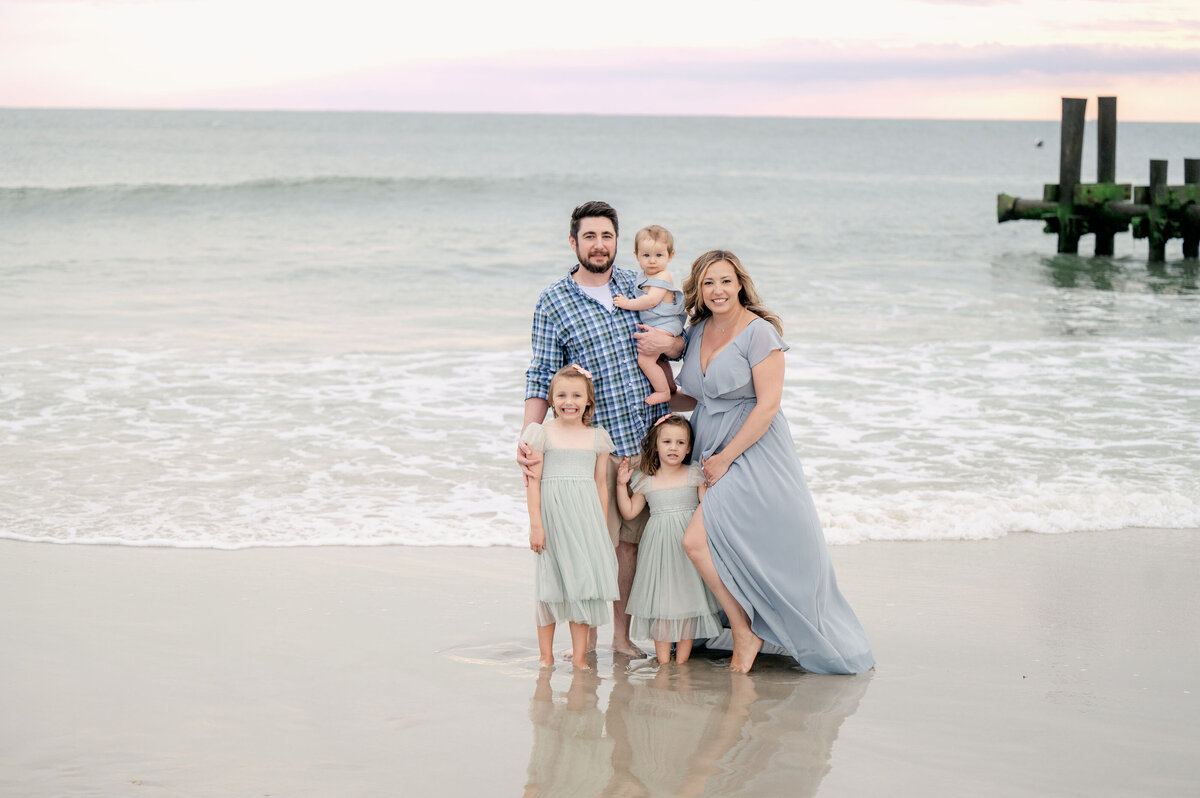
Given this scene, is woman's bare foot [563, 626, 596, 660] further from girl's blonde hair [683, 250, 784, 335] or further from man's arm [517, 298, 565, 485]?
girl's blonde hair [683, 250, 784, 335]

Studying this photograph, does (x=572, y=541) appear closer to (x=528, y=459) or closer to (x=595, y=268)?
(x=528, y=459)

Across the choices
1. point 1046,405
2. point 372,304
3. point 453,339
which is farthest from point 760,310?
point 372,304

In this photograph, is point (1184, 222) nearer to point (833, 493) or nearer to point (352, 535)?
point (833, 493)

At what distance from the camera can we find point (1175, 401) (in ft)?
31.0

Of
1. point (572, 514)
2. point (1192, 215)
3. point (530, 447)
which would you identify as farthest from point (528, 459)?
point (1192, 215)

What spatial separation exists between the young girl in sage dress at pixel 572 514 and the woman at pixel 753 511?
0.36m

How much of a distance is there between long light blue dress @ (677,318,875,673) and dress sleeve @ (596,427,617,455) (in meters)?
0.40

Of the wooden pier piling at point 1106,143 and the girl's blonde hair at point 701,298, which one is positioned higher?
the wooden pier piling at point 1106,143

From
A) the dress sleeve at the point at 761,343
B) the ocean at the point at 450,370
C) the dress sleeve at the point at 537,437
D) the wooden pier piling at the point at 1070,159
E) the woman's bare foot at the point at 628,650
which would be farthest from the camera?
the wooden pier piling at the point at 1070,159

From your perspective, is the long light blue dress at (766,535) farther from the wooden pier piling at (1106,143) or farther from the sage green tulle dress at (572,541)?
the wooden pier piling at (1106,143)

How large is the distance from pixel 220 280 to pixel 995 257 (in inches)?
575

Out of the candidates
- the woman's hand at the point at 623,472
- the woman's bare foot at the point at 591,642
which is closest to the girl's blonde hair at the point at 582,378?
the woman's hand at the point at 623,472

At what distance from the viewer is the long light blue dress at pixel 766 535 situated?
4172 mm

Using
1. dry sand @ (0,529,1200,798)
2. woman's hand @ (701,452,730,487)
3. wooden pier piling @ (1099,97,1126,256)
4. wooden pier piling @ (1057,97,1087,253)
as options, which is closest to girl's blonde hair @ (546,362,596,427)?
woman's hand @ (701,452,730,487)
